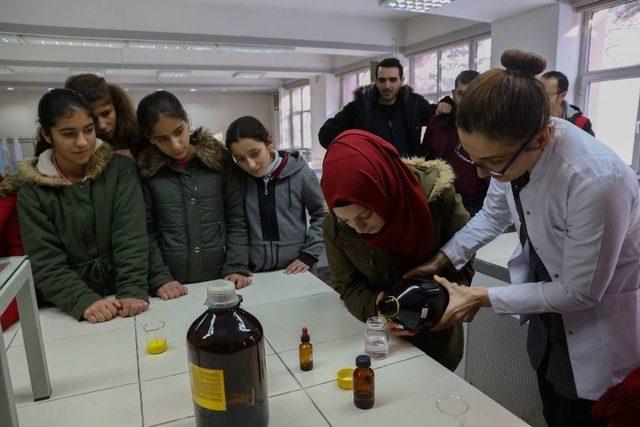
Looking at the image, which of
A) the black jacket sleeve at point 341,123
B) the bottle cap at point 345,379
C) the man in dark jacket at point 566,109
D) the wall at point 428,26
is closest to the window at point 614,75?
the man in dark jacket at point 566,109

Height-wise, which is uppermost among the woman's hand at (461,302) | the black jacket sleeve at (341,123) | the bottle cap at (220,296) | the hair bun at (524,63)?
the hair bun at (524,63)

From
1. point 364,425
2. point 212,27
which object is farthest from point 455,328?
point 212,27

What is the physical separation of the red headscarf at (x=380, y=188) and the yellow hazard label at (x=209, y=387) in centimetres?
50

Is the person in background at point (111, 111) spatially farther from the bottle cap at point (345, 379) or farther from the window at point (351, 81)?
the window at point (351, 81)

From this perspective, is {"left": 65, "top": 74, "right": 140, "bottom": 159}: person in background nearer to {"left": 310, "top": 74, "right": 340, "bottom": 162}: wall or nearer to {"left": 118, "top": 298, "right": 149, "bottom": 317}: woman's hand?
{"left": 118, "top": 298, "right": 149, "bottom": 317}: woman's hand

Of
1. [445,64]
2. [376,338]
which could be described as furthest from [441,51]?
[376,338]

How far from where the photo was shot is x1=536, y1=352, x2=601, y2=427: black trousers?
3.70ft

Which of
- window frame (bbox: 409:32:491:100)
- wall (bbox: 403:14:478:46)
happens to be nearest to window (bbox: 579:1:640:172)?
window frame (bbox: 409:32:491:100)

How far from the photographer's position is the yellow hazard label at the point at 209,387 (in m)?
0.73

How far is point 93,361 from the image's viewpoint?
112 centimetres

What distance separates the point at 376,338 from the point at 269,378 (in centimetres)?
29

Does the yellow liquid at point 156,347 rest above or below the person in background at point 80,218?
below

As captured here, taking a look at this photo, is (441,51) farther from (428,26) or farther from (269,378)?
(269,378)

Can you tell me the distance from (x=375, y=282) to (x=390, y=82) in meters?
1.83
